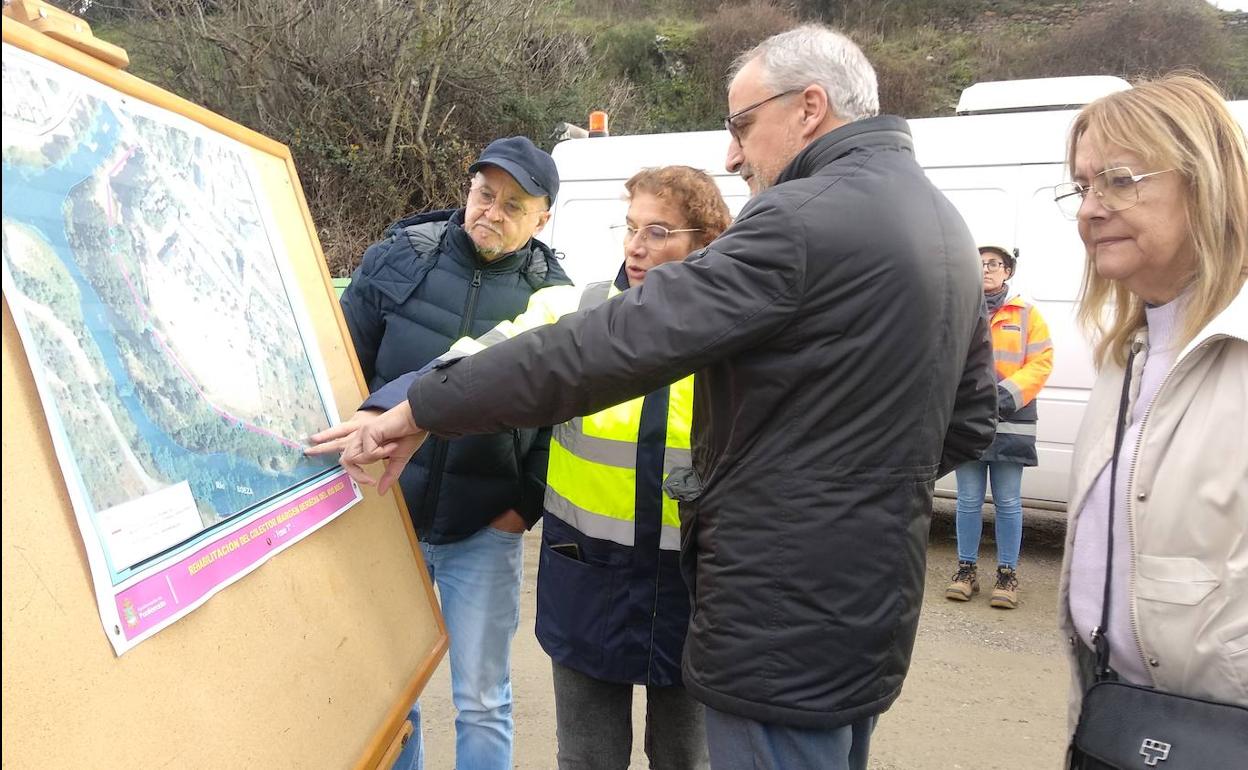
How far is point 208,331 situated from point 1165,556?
4.90 ft

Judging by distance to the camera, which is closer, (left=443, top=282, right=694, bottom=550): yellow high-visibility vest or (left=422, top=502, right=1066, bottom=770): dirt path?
(left=443, top=282, right=694, bottom=550): yellow high-visibility vest

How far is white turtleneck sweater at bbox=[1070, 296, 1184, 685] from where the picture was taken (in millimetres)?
1465

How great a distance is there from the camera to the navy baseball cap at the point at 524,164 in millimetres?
2320

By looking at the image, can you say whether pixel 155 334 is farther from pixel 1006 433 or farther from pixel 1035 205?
pixel 1035 205

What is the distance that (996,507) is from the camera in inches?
186

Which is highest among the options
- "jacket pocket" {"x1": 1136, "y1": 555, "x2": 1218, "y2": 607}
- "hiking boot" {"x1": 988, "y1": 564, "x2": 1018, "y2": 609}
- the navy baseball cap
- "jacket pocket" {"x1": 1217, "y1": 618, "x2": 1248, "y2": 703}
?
the navy baseball cap

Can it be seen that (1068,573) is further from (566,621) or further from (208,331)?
(208,331)

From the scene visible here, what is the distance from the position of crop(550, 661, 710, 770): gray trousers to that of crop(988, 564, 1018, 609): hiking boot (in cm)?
311

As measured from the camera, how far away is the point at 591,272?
6148 millimetres

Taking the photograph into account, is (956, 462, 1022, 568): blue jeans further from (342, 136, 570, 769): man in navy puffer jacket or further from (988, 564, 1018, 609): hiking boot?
(342, 136, 570, 769): man in navy puffer jacket

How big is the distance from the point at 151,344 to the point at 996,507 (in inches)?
175

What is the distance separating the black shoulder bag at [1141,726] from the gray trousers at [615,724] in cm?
80

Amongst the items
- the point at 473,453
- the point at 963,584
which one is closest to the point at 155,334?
the point at 473,453

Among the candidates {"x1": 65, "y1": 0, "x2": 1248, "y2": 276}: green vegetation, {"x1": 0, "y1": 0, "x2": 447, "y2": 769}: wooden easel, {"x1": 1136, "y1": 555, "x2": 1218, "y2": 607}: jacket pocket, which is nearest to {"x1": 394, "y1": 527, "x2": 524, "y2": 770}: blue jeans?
{"x1": 0, "y1": 0, "x2": 447, "y2": 769}: wooden easel
